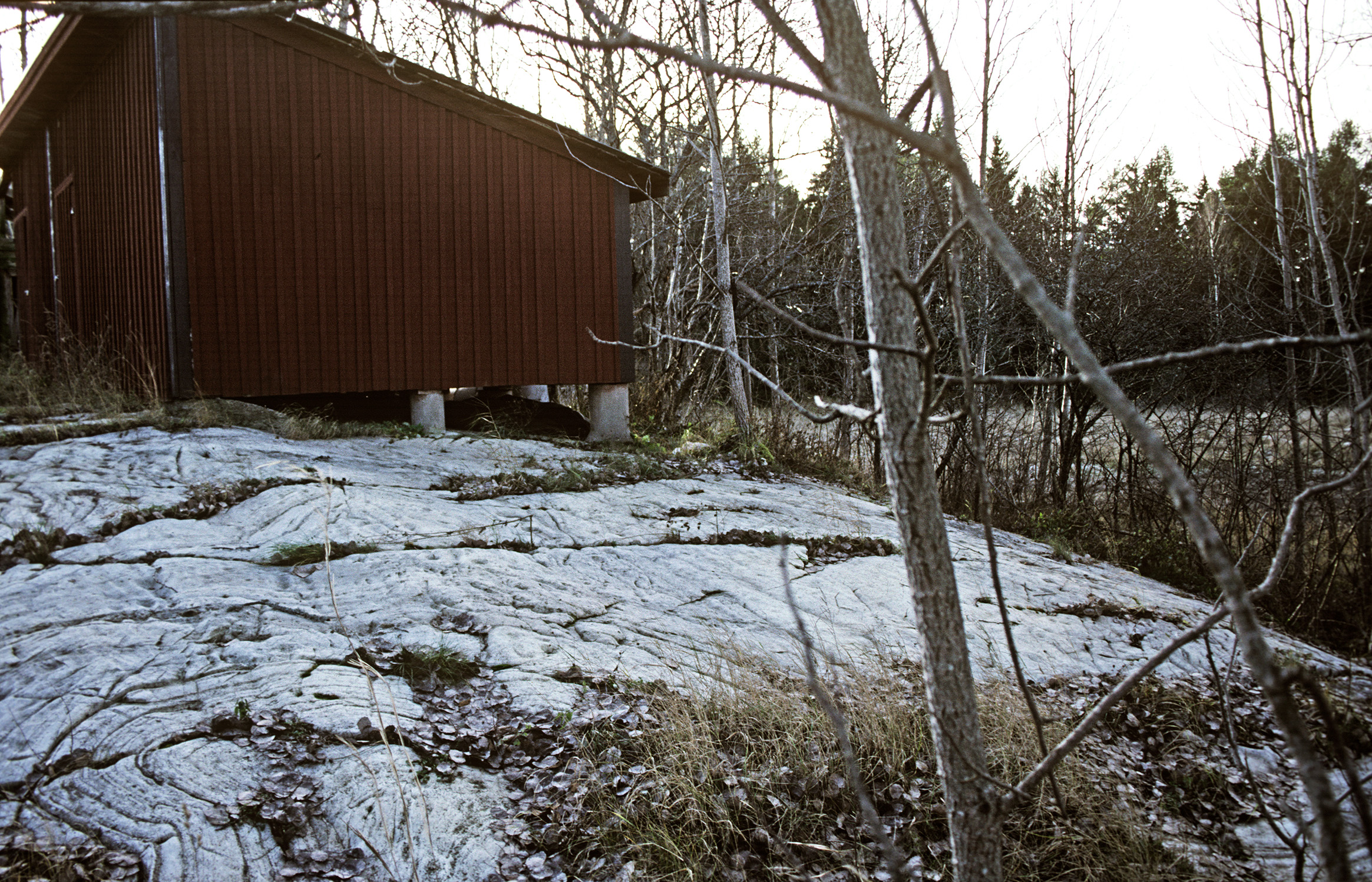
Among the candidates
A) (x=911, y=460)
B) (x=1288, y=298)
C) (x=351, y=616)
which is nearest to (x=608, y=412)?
(x=351, y=616)

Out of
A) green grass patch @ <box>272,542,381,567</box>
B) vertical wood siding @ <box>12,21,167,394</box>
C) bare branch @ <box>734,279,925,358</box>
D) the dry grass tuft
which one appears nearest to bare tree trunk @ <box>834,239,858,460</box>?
green grass patch @ <box>272,542,381,567</box>

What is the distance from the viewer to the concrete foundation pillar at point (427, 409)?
8938 millimetres

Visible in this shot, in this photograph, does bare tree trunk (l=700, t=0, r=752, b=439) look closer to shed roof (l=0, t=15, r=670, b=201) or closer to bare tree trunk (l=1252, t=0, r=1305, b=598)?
shed roof (l=0, t=15, r=670, b=201)

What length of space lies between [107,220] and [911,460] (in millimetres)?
10642

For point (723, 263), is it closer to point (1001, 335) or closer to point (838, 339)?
point (1001, 335)

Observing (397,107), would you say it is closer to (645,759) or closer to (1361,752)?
(645,759)

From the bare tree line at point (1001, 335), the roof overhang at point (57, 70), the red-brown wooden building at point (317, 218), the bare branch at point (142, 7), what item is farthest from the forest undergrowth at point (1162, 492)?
the roof overhang at point (57, 70)

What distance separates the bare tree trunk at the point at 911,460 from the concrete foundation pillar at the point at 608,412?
8.74 metres

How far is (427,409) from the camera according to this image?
29.3 ft

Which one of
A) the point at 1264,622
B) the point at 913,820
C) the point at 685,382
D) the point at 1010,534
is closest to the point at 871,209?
the point at 913,820

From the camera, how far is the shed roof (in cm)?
808

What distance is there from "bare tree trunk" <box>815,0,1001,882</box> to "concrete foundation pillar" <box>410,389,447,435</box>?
7977mm

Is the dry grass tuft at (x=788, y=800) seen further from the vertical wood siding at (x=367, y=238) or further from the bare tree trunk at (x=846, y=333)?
the vertical wood siding at (x=367, y=238)

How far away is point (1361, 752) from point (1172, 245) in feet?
35.2
